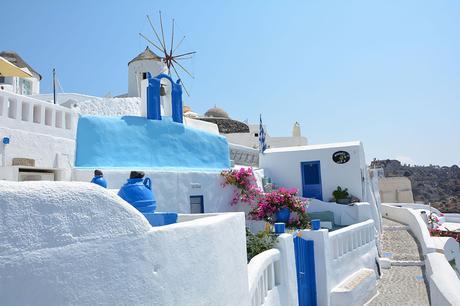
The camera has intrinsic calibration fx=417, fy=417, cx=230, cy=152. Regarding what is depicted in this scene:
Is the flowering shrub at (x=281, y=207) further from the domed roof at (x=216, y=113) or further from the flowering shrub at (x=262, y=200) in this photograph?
the domed roof at (x=216, y=113)

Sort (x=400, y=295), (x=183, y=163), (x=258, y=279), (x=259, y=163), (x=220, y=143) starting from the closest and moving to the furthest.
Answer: (x=258, y=279) → (x=400, y=295) → (x=183, y=163) → (x=220, y=143) → (x=259, y=163)

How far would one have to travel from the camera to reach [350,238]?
1190 centimetres

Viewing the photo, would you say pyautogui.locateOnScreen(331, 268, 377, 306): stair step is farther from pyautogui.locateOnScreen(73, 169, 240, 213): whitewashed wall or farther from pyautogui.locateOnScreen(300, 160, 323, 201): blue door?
pyautogui.locateOnScreen(300, 160, 323, 201): blue door

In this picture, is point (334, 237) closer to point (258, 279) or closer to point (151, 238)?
point (258, 279)

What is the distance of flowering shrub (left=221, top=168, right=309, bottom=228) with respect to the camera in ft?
44.1

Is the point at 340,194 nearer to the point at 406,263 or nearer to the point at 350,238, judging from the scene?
the point at 406,263

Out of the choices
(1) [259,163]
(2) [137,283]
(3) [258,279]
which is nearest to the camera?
(2) [137,283]

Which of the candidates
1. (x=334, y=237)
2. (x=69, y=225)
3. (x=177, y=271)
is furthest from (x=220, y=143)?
(x=69, y=225)

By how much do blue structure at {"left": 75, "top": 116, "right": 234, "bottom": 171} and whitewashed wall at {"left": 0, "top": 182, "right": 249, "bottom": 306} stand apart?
7095mm

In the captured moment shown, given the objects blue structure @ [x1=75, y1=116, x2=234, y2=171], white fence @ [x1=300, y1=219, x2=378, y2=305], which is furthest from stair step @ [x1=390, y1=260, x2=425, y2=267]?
blue structure @ [x1=75, y1=116, x2=234, y2=171]

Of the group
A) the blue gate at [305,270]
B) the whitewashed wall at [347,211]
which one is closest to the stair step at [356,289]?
the blue gate at [305,270]

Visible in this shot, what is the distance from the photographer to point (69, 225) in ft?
10.7

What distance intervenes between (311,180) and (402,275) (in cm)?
525

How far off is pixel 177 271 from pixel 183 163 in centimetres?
908
